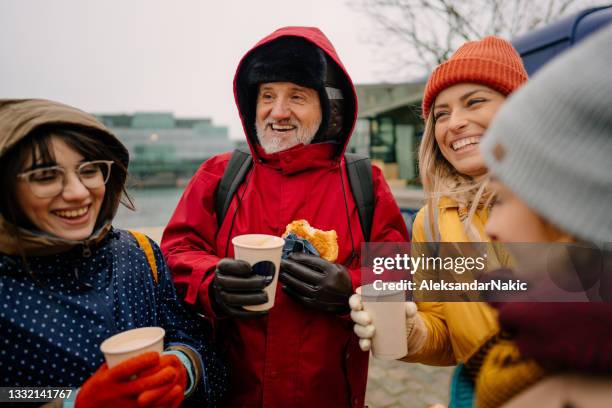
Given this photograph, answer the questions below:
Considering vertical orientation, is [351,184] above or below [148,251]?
above

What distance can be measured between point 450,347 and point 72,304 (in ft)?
5.64

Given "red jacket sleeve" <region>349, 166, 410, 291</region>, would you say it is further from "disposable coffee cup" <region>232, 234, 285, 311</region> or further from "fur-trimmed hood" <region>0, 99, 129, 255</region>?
"fur-trimmed hood" <region>0, 99, 129, 255</region>

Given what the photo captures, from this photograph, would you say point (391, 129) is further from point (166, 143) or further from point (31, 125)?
point (166, 143)

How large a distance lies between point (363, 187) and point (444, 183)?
45cm

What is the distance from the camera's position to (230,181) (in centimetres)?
206

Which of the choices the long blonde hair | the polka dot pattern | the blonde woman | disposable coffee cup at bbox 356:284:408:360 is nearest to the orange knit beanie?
the blonde woman

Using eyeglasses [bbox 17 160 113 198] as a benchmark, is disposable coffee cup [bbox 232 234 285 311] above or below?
below

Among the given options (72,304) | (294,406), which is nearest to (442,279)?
(294,406)

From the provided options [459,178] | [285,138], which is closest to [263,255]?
[285,138]

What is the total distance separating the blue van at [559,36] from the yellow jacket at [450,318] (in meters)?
2.80

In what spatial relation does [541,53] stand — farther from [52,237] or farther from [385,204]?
[52,237]

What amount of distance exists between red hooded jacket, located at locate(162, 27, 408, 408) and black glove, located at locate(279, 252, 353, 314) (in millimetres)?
129

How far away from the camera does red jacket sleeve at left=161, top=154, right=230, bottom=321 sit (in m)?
1.73

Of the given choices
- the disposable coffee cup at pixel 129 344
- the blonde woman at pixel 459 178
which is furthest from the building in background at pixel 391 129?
the disposable coffee cup at pixel 129 344
